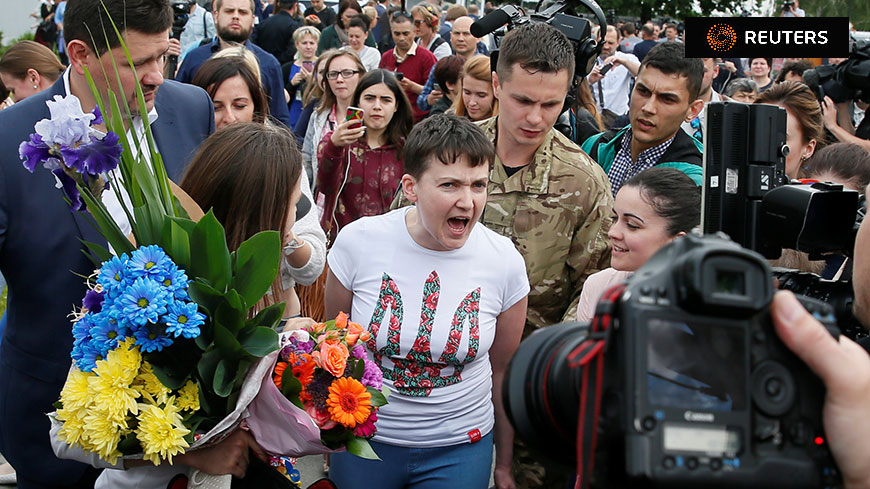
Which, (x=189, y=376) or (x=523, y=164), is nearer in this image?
(x=189, y=376)

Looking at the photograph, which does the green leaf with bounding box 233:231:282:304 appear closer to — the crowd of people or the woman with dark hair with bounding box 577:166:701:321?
the crowd of people

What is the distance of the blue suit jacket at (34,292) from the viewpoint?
247 cm

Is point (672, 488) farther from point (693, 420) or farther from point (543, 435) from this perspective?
point (543, 435)

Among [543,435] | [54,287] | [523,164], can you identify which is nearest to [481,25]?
[523,164]

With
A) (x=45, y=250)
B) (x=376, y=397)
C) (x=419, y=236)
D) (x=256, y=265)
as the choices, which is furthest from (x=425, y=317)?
(x=45, y=250)

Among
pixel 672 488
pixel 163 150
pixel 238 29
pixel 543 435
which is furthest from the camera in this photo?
pixel 238 29

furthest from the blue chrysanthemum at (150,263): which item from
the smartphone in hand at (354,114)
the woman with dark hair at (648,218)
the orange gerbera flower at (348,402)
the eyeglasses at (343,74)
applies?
the eyeglasses at (343,74)

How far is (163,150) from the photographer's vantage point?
2889 millimetres

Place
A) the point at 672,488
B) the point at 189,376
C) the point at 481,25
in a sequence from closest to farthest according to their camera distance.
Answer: the point at 672,488 → the point at 189,376 → the point at 481,25

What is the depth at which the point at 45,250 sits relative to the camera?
8.13 feet

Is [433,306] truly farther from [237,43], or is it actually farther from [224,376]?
[237,43]

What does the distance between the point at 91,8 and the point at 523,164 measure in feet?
5.40

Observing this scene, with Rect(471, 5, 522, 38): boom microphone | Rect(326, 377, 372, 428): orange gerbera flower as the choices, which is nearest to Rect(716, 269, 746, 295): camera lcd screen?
Rect(326, 377, 372, 428): orange gerbera flower

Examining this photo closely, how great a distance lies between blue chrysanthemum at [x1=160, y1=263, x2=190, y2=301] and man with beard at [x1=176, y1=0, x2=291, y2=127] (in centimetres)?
467
